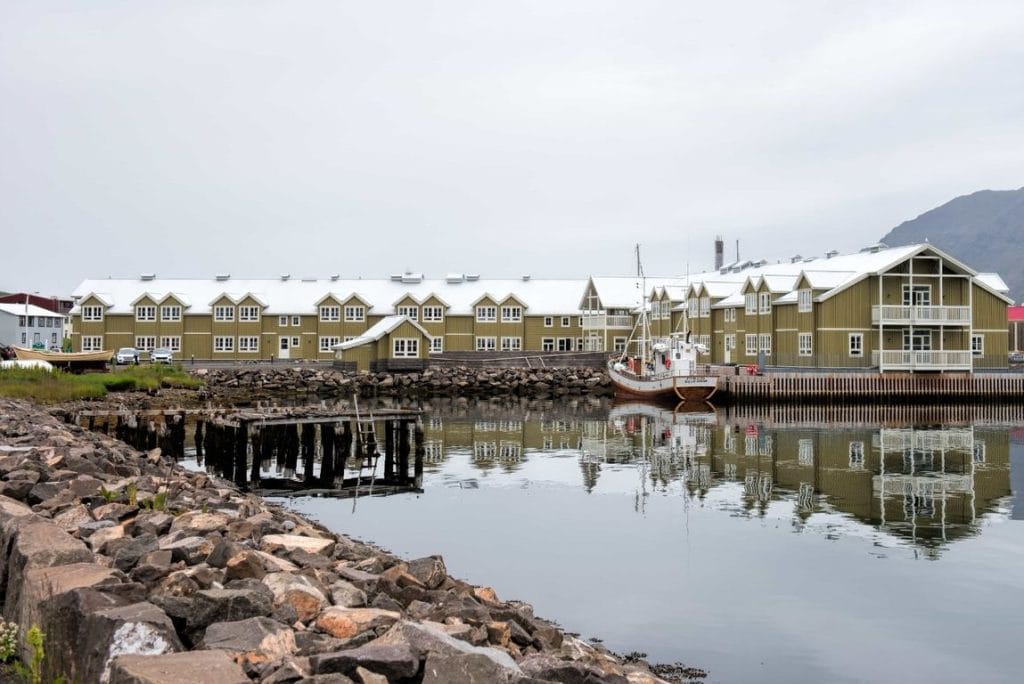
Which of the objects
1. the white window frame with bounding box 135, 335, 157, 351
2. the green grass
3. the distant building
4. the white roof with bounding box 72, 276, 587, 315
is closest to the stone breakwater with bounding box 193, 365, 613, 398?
the green grass

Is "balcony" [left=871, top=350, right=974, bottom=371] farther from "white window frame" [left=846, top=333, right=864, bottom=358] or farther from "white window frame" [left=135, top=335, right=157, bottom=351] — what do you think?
"white window frame" [left=135, top=335, right=157, bottom=351]

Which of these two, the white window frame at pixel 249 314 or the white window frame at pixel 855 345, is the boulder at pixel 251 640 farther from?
the white window frame at pixel 249 314

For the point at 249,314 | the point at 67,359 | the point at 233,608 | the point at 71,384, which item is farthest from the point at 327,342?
the point at 233,608

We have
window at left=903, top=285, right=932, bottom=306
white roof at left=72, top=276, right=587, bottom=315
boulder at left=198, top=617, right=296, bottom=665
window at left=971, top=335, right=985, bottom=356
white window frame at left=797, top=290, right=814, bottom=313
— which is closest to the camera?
boulder at left=198, top=617, right=296, bottom=665

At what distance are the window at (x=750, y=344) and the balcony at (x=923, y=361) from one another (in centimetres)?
869

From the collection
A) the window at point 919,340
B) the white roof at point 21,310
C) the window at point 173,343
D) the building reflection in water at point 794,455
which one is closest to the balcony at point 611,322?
the window at point 919,340

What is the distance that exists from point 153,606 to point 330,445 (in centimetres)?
2266

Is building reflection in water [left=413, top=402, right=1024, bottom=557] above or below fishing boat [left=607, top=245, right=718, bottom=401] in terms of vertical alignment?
below

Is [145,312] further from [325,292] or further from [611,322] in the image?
[611,322]

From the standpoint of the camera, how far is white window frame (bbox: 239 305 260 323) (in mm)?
82312

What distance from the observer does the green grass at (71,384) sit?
37281 mm

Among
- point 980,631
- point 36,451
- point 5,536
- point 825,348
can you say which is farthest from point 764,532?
→ point 825,348

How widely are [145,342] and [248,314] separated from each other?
841cm

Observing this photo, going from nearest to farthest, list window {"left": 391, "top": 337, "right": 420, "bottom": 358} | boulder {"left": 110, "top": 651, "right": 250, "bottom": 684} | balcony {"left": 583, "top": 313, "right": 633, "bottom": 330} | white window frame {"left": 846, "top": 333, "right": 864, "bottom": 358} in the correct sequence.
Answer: boulder {"left": 110, "top": 651, "right": 250, "bottom": 684} < white window frame {"left": 846, "top": 333, "right": 864, "bottom": 358} < window {"left": 391, "top": 337, "right": 420, "bottom": 358} < balcony {"left": 583, "top": 313, "right": 633, "bottom": 330}
